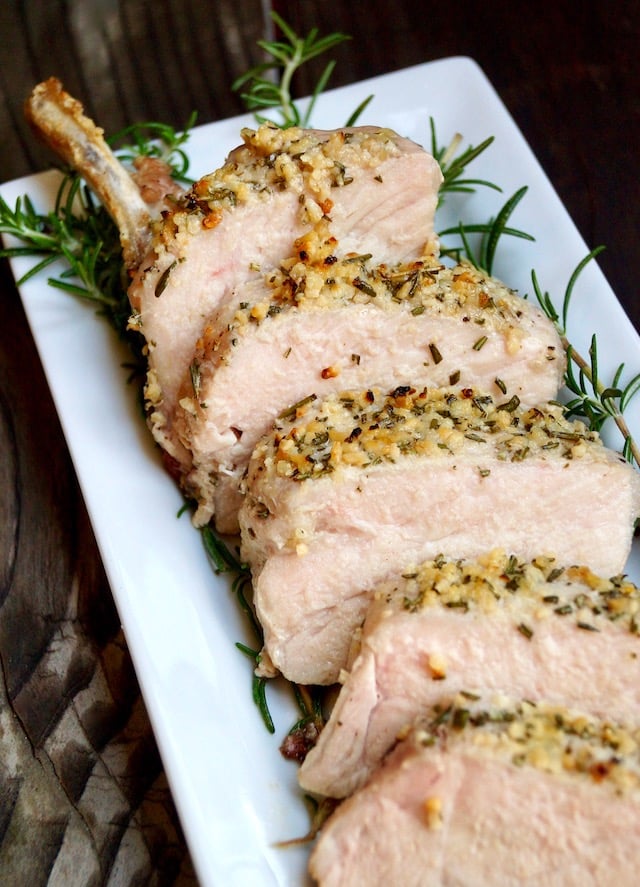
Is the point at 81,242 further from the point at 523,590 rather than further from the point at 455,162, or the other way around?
the point at 523,590

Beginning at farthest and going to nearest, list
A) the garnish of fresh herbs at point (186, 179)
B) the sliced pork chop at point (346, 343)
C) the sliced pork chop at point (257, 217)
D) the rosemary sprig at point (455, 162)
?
the rosemary sprig at point (455, 162) < the garnish of fresh herbs at point (186, 179) < the sliced pork chop at point (257, 217) < the sliced pork chop at point (346, 343)

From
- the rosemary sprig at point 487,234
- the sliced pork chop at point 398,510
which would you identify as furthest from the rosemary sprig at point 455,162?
the sliced pork chop at point 398,510

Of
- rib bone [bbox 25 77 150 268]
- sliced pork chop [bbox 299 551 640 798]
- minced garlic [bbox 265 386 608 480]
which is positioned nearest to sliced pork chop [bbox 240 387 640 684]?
minced garlic [bbox 265 386 608 480]

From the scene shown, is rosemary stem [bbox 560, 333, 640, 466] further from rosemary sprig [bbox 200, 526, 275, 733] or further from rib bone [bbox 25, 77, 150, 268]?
rib bone [bbox 25, 77, 150, 268]

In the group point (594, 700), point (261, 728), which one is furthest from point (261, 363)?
point (594, 700)

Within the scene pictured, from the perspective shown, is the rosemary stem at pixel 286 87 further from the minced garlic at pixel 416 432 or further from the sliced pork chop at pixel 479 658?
the sliced pork chop at pixel 479 658

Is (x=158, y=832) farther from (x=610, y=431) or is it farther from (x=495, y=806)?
(x=610, y=431)
